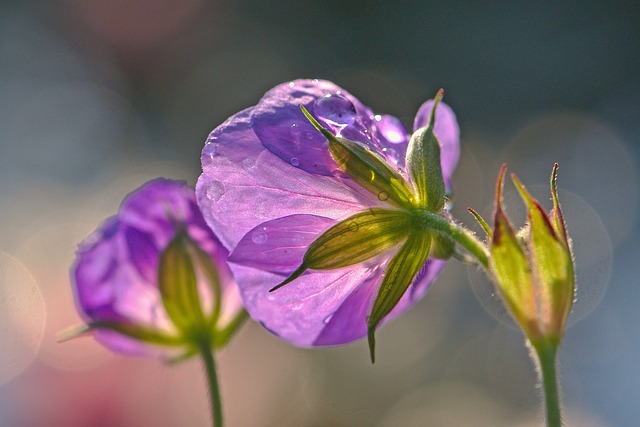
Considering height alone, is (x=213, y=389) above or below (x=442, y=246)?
below

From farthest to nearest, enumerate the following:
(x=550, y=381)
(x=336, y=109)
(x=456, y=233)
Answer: (x=336, y=109)
(x=456, y=233)
(x=550, y=381)

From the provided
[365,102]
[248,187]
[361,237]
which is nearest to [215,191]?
[248,187]

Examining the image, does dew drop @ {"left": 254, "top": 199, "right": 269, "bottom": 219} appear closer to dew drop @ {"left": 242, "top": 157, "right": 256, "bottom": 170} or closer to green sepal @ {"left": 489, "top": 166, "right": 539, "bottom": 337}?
dew drop @ {"left": 242, "top": 157, "right": 256, "bottom": 170}

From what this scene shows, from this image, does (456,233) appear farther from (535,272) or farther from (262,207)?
(262,207)

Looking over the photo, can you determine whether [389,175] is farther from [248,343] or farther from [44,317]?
[248,343]

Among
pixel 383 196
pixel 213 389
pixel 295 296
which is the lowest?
pixel 213 389

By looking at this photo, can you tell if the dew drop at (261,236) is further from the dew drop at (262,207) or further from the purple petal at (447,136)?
the purple petal at (447,136)
